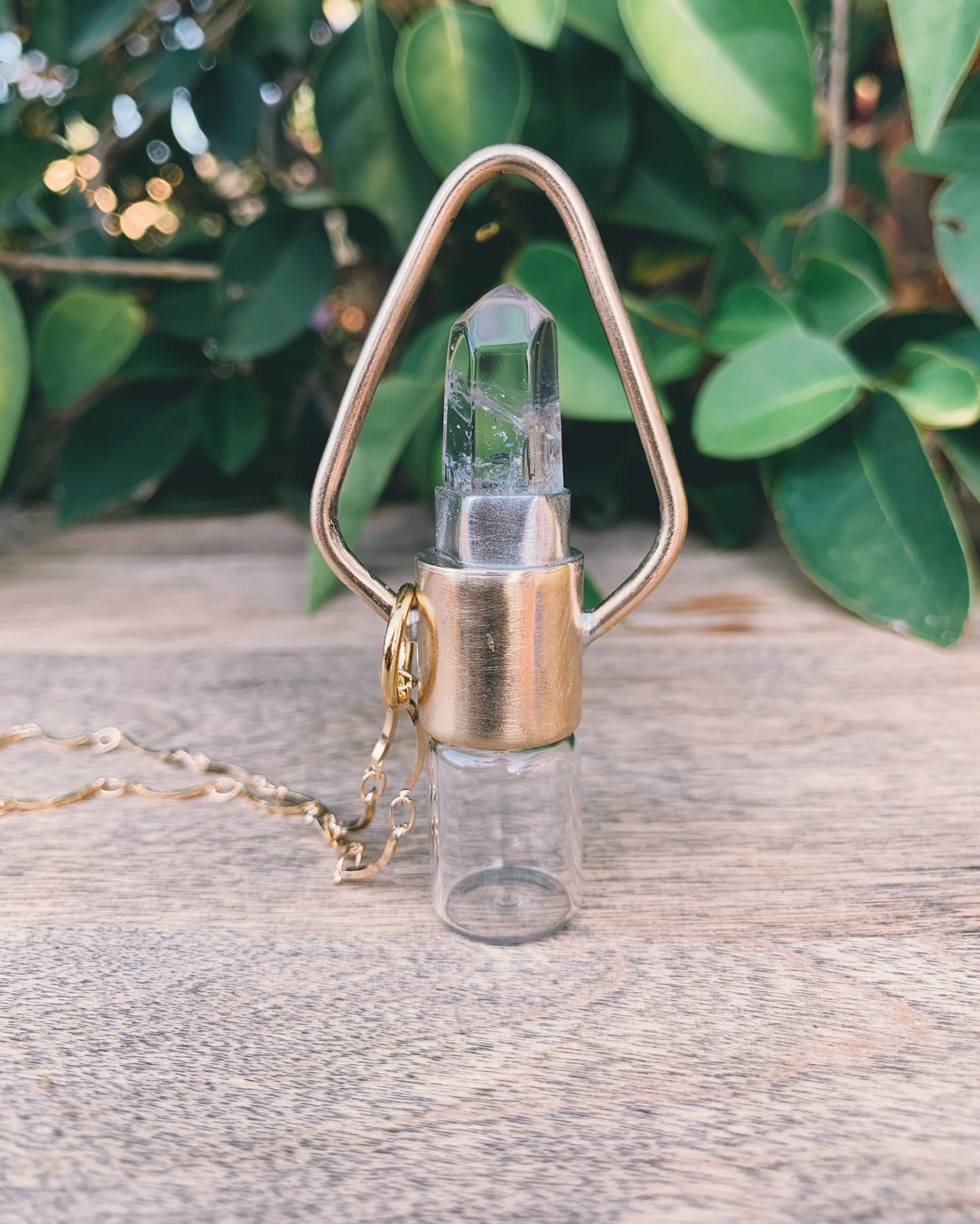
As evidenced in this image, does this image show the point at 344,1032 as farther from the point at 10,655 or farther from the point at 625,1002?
the point at 10,655

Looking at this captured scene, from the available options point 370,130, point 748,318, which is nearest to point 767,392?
point 748,318

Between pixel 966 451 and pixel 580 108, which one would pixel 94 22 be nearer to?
pixel 580 108

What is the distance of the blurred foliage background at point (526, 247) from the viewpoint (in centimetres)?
56

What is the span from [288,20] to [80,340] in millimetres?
259

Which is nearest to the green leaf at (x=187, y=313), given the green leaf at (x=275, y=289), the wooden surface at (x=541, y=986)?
the green leaf at (x=275, y=289)

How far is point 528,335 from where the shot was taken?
33cm

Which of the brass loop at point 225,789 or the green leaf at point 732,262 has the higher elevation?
the green leaf at point 732,262

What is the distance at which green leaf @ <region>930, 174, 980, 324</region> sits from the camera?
0.58m

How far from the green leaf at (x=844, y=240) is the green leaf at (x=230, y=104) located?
1.31 feet

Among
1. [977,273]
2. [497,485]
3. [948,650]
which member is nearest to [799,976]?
[497,485]

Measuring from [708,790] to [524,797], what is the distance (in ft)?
0.28

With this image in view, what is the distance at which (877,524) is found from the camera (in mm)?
591

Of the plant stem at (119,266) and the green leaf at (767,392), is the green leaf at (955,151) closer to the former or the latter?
the green leaf at (767,392)

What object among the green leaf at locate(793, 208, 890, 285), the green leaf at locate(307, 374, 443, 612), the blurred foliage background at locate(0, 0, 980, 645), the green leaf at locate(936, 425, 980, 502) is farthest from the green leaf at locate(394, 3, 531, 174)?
the green leaf at locate(936, 425, 980, 502)
